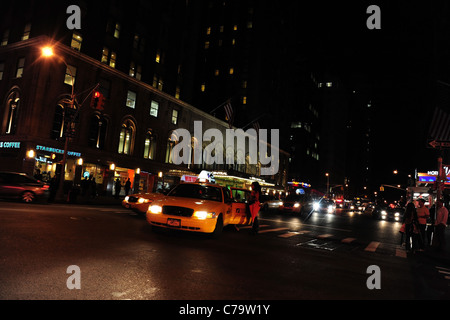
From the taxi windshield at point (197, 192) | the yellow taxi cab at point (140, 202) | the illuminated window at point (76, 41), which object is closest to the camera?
the taxi windshield at point (197, 192)

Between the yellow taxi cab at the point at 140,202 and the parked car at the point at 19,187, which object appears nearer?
the yellow taxi cab at the point at 140,202

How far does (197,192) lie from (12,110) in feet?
81.9

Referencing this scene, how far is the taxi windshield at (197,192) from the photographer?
428 inches

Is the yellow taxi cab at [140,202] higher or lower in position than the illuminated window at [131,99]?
lower

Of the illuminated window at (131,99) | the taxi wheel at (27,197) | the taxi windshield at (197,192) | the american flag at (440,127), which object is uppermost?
the illuminated window at (131,99)

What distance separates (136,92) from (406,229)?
1208 inches

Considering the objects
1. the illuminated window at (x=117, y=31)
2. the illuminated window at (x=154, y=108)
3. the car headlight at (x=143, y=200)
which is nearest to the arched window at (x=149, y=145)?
the illuminated window at (x=154, y=108)

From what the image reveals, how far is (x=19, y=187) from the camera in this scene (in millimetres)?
17328

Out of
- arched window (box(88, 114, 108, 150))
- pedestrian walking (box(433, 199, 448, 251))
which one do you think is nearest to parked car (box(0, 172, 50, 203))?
arched window (box(88, 114, 108, 150))

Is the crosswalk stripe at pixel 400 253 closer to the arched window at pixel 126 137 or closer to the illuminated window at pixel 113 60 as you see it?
the arched window at pixel 126 137

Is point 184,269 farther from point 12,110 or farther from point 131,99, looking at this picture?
point 131,99

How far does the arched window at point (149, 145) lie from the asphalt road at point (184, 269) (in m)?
27.4

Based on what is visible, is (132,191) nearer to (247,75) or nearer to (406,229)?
(406,229)
